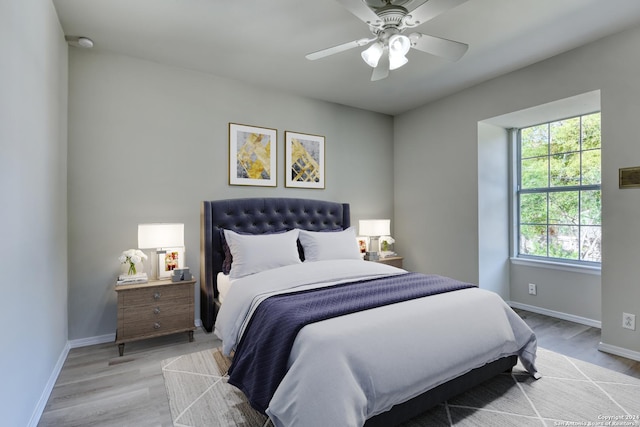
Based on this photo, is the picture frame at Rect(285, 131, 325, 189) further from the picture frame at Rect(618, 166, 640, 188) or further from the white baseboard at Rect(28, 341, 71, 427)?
the picture frame at Rect(618, 166, 640, 188)

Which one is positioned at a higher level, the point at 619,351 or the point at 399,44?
the point at 399,44

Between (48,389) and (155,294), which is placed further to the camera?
(155,294)

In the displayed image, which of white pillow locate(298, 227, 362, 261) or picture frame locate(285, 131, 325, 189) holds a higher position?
picture frame locate(285, 131, 325, 189)

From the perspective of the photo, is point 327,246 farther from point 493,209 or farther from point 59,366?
point 59,366

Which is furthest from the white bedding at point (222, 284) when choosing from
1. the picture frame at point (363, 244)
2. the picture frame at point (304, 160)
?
the picture frame at point (363, 244)

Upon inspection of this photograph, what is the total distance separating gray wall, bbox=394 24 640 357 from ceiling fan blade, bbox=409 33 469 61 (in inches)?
64.3

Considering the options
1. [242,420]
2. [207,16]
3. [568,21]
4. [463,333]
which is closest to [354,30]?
[207,16]

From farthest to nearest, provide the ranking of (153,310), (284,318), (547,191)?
(547,191)
(153,310)
(284,318)

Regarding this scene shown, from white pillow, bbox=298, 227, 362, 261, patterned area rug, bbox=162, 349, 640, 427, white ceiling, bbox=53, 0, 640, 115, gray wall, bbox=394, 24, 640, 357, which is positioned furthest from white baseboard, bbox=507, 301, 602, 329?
white ceiling, bbox=53, 0, 640, 115

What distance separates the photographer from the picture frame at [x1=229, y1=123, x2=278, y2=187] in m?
3.73

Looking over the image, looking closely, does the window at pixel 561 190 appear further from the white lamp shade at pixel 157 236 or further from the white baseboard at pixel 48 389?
the white baseboard at pixel 48 389

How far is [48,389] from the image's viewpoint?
221 cm

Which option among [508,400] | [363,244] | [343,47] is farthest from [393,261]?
[343,47]

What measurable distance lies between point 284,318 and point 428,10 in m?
1.95
